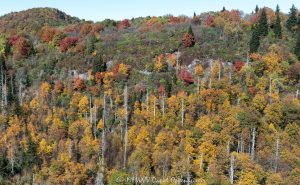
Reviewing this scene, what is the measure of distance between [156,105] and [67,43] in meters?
40.8

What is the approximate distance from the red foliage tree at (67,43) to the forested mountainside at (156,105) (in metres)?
0.54

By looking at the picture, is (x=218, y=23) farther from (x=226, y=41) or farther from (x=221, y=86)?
(x=221, y=86)

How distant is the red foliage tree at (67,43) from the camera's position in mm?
119875

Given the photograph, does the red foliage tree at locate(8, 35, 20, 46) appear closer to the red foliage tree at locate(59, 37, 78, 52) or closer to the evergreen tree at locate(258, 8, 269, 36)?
the red foliage tree at locate(59, 37, 78, 52)

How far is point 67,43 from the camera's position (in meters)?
121

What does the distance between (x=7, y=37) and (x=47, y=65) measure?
26111 millimetres

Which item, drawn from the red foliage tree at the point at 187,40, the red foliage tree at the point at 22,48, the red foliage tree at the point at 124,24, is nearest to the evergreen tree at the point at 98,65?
the red foliage tree at the point at 187,40

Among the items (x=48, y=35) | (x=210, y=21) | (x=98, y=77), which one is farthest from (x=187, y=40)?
(x=48, y=35)

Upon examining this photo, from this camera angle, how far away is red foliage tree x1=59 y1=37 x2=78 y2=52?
11988 cm

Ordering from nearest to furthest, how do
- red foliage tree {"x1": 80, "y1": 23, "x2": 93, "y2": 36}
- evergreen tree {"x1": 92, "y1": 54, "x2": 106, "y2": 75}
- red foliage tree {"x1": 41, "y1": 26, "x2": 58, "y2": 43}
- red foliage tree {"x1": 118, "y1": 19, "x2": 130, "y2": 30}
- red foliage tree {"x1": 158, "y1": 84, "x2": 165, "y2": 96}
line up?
1. red foliage tree {"x1": 158, "y1": 84, "x2": 165, "y2": 96}
2. evergreen tree {"x1": 92, "y1": 54, "x2": 106, "y2": 75}
3. red foliage tree {"x1": 41, "y1": 26, "x2": 58, "y2": 43}
4. red foliage tree {"x1": 80, "y1": 23, "x2": 93, "y2": 36}
5. red foliage tree {"x1": 118, "y1": 19, "x2": 130, "y2": 30}

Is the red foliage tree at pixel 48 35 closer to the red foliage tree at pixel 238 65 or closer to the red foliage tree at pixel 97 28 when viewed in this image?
the red foliage tree at pixel 97 28

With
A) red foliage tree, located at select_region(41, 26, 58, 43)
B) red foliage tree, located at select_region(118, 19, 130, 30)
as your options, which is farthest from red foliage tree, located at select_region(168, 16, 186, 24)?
red foliage tree, located at select_region(41, 26, 58, 43)

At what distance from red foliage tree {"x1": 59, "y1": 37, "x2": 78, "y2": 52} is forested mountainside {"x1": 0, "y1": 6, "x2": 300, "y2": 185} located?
0.54 m

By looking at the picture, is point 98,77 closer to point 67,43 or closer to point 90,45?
point 90,45
